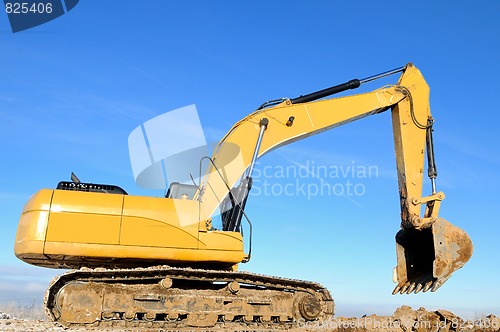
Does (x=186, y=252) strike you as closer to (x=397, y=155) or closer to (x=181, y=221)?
(x=181, y=221)

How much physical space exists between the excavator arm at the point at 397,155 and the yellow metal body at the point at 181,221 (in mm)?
21

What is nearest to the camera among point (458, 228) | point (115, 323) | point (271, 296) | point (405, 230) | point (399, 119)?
point (115, 323)

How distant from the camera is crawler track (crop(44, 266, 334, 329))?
349 inches

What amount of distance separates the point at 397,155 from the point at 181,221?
5084 millimetres

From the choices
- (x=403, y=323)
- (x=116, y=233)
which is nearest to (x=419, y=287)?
(x=403, y=323)

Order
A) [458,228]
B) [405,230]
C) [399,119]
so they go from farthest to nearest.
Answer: [399,119], [405,230], [458,228]

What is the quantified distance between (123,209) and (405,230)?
222 inches

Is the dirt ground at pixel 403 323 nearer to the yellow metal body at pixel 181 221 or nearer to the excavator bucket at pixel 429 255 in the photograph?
the excavator bucket at pixel 429 255

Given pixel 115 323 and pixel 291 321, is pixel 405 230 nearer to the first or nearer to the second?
pixel 291 321

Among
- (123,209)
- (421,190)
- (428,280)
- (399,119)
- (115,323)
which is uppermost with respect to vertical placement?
(399,119)

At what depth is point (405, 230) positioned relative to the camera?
11.2 m

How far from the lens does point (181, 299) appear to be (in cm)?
925

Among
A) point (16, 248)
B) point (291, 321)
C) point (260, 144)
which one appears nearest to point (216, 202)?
point (260, 144)

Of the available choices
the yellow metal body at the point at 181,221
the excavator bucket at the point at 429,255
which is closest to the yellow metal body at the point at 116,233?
the yellow metal body at the point at 181,221
